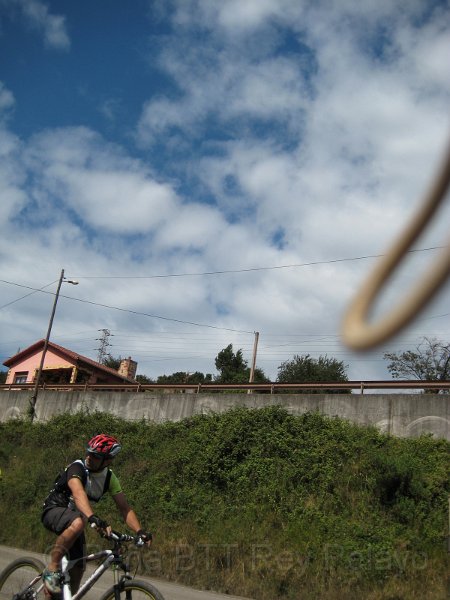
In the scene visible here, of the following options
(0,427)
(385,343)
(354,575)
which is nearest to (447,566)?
(354,575)

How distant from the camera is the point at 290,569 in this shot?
32.9ft

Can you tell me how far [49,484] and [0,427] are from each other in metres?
10.7

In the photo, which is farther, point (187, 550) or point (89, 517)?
point (187, 550)

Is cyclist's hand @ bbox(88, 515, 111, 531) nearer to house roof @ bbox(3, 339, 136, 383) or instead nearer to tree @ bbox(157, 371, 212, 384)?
house roof @ bbox(3, 339, 136, 383)

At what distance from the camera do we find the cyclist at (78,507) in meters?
5.31

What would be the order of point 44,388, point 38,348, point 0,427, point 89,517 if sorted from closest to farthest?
1. point 89,517
2. point 0,427
3. point 44,388
4. point 38,348

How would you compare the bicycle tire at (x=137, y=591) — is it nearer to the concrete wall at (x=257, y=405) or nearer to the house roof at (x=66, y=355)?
the concrete wall at (x=257, y=405)

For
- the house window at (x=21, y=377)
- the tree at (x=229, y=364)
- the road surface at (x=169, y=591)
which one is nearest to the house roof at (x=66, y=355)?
the house window at (x=21, y=377)

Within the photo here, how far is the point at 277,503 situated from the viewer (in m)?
13.9

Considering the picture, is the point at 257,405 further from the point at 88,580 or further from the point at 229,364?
the point at 229,364

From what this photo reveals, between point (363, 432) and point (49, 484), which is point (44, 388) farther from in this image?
point (363, 432)

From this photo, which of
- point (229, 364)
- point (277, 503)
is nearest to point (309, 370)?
point (229, 364)

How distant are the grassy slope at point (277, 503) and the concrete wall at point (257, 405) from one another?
0.68 metres

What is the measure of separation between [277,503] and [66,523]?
951cm
